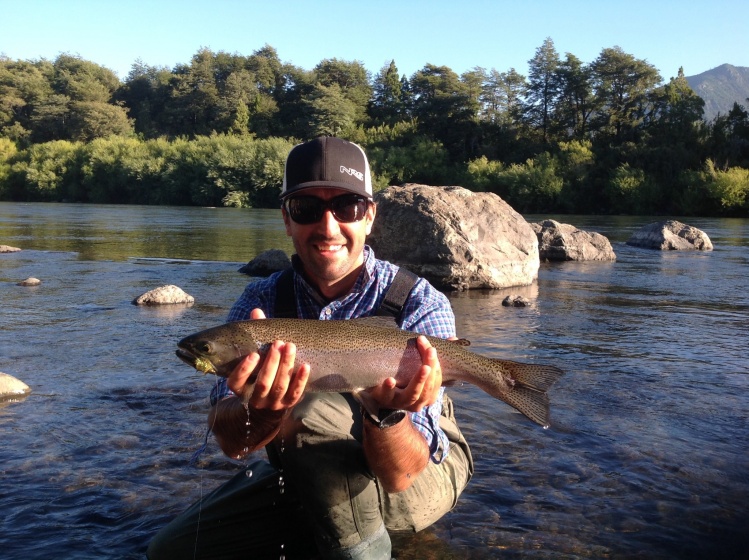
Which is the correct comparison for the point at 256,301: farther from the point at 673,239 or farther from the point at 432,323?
the point at 673,239

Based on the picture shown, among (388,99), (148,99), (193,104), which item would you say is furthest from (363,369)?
(148,99)

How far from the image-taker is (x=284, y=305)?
338 cm

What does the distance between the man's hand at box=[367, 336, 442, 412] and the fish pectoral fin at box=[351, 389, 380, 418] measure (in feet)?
0.06

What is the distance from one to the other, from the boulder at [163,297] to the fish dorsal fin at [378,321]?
855 cm

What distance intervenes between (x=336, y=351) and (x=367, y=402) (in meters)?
0.24

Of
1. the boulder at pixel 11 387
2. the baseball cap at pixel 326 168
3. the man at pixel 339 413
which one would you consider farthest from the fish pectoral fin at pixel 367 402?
the boulder at pixel 11 387

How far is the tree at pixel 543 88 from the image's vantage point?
79688mm

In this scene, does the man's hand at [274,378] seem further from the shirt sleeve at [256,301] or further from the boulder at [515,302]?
the boulder at [515,302]

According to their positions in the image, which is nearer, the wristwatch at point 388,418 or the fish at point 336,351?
the wristwatch at point 388,418

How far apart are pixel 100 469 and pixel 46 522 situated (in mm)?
671

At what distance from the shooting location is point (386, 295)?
3.23m

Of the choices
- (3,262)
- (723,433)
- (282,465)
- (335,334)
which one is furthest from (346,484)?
(3,262)

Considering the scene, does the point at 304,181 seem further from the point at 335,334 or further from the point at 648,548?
the point at 648,548

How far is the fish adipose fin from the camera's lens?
3.05 meters
